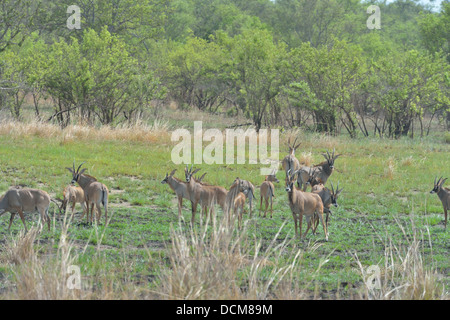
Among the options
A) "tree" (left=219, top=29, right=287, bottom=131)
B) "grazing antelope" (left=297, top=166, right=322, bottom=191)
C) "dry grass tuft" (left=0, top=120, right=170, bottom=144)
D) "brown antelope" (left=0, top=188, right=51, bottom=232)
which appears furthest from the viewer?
"tree" (left=219, top=29, right=287, bottom=131)

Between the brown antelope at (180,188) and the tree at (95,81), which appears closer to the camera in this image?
the brown antelope at (180,188)

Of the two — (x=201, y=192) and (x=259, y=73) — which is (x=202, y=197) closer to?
(x=201, y=192)

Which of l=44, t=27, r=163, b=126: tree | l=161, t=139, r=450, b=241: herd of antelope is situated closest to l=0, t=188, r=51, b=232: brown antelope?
l=161, t=139, r=450, b=241: herd of antelope

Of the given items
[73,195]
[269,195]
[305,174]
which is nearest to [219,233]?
[73,195]

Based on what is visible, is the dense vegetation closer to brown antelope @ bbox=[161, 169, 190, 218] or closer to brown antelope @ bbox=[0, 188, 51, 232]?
brown antelope @ bbox=[161, 169, 190, 218]

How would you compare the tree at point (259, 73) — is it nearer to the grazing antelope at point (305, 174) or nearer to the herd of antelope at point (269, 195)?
the grazing antelope at point (305, 174)

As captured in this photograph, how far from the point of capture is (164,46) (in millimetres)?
39125

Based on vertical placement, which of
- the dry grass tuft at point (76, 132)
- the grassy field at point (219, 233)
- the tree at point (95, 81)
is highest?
the tree at point (95, 81)

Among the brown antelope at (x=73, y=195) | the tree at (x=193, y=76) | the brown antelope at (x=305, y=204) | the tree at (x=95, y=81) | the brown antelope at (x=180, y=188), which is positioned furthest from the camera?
the tree at (x=193, y=76)

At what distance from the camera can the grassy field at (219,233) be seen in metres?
5.62

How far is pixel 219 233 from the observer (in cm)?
572

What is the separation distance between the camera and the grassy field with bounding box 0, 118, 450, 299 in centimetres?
562

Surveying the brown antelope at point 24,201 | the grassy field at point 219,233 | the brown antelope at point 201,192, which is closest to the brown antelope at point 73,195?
the grassy field at point 219,233
